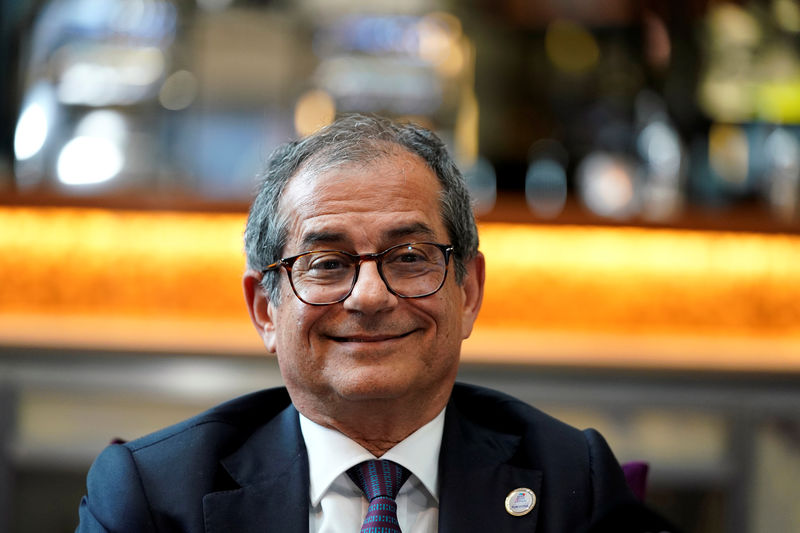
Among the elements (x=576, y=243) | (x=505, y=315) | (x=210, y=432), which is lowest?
(x=210, y=432)

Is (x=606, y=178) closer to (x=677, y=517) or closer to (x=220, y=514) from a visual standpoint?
(x=677, y=517)

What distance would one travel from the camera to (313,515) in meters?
1.39

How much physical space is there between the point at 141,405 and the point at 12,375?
44cm

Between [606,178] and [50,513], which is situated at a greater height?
[606,178]

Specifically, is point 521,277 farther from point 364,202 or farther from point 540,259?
point 364,202

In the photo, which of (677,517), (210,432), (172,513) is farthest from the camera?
(677,517)

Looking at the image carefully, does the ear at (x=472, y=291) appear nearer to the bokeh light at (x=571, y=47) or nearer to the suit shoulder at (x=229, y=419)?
the suit shoulder at (x=229, y=419)

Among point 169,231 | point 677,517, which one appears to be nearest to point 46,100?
point 169,231

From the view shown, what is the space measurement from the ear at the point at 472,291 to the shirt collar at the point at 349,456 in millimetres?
183

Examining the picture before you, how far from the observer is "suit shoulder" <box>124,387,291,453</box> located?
56.2 inches

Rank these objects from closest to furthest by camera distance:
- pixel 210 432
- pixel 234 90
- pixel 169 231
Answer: pixel 210 432 → pixel 169 231 → pixel 234 90

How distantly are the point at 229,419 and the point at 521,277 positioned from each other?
7.82 feet

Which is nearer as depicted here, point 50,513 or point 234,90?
point 50,513

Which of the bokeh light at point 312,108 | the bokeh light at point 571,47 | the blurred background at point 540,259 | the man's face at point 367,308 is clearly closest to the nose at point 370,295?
the man's face at point 367,308
